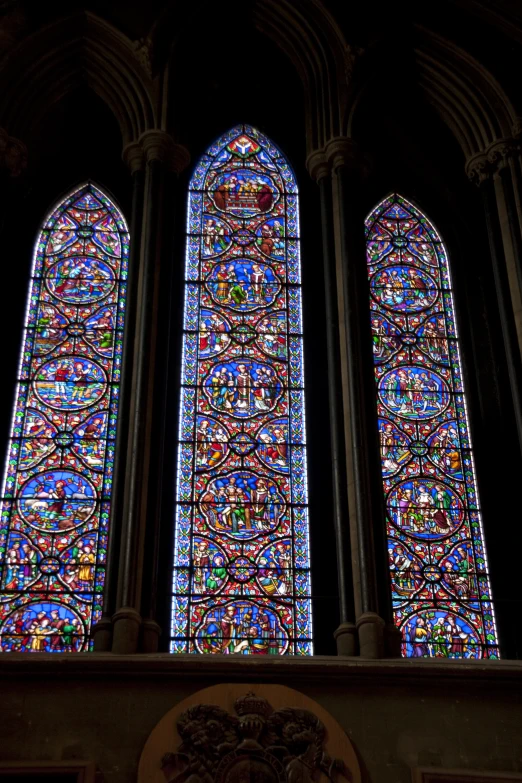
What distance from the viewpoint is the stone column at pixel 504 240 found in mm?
10055

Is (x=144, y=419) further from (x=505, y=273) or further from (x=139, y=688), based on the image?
(x=505, y=273)

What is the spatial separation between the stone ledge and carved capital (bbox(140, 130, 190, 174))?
4.59 meters

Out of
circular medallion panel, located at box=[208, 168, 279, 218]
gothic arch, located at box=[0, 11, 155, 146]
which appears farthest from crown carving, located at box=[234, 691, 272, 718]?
gothic arch, located at box=[0, 11, 155, 146]

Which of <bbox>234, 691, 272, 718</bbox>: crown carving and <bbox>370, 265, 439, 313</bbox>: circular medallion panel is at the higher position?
<bbox>370, 265, 439, 313</bbox>: circular medallion panel

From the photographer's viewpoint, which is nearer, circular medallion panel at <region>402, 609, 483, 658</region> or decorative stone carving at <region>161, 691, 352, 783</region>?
decorative stone carving at <region>161, 691, 352, 783</region>

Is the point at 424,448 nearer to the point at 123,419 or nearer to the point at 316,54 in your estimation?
the point at 123,419

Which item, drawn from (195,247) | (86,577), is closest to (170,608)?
(86,577)

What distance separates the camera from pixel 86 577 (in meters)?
9.58

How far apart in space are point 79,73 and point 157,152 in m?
1.28

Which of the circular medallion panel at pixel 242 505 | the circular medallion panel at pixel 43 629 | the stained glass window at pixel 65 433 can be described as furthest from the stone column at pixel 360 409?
the circular medallion panel at pixel 43 629

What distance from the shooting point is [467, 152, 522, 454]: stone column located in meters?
10.1

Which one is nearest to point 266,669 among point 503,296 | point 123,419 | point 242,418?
point 123,419

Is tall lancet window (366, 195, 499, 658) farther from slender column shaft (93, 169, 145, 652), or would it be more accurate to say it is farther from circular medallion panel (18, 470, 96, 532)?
circular medallion panel (18, 470, 96, 532)

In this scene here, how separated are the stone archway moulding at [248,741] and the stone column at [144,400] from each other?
2.43 feet
